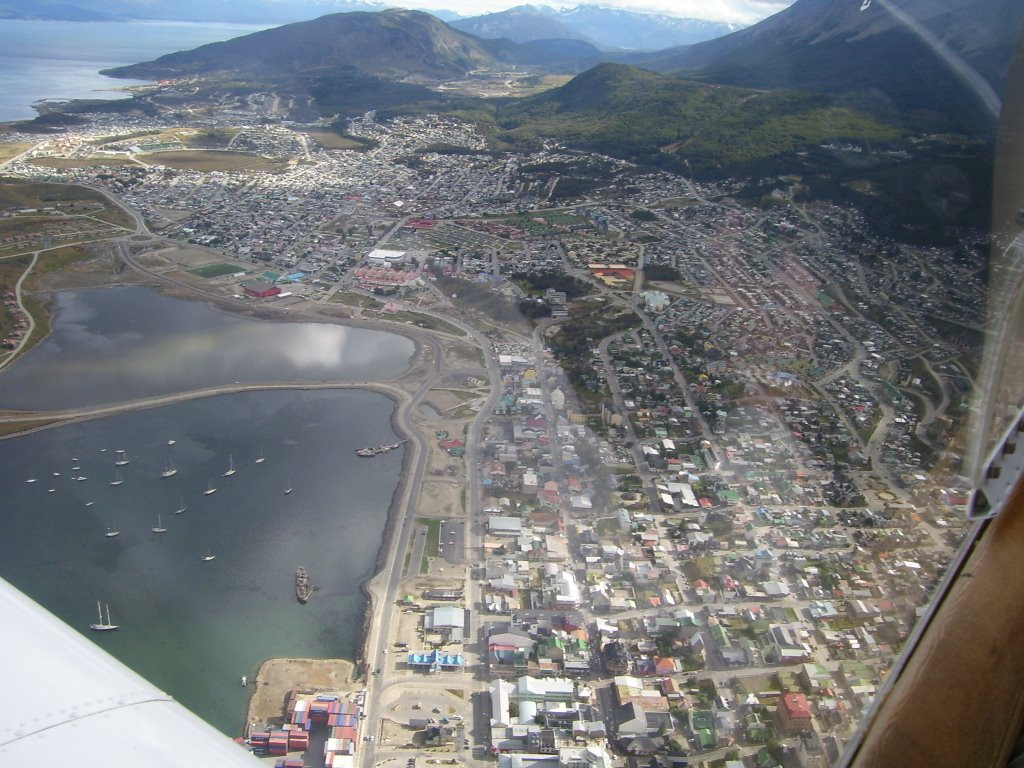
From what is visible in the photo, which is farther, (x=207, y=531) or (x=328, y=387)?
(x=328, y=387)

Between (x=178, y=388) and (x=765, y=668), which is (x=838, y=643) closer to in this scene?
(x=765, y=668)

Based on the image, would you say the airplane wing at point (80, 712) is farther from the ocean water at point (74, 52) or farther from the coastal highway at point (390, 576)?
Answer: the ocean water at point (74, 52)

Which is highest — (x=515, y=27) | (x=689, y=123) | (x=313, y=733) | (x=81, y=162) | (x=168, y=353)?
(x=515, y=27)

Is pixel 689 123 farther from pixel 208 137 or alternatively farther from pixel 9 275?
pixel 9 275

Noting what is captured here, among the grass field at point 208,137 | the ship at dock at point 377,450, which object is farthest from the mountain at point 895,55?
the grass field at point 208,137

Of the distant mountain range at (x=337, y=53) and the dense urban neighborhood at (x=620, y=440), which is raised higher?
the distant mountain range at (x=337, y=53)

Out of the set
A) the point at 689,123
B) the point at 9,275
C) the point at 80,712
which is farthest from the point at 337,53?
the point at 80,712
